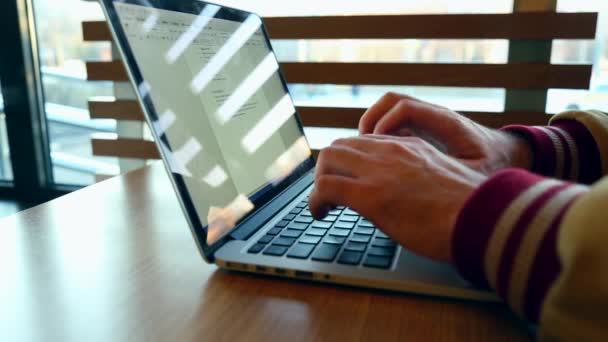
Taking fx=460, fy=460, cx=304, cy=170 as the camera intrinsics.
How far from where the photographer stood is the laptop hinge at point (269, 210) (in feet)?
1.56

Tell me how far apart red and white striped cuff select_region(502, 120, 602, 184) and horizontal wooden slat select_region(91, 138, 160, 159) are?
4.37 ft

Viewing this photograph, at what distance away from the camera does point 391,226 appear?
1.23 ft

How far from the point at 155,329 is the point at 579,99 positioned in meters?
1.38

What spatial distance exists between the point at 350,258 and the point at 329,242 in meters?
0.04

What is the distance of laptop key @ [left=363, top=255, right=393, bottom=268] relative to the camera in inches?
15.7

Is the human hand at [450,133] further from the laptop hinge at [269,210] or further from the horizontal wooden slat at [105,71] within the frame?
the horizontal wooden slat at [105,71]

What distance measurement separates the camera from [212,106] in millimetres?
534

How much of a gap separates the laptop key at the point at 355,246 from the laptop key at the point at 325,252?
0.01m

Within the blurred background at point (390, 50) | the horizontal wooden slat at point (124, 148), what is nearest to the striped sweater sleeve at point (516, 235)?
the blurred background at point (390, 50)

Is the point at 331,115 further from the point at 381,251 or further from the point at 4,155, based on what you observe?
the point at 4,155

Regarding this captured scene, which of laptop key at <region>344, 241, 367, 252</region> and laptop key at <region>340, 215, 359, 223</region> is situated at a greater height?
laptop key at <region>344, 241, 367, 252</region>

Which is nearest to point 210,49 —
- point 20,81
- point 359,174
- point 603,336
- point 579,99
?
point 359,174

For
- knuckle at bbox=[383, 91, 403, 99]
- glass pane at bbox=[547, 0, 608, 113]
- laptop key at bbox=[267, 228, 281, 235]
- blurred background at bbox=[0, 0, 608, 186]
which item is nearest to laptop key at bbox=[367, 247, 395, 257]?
laptop key at bbox=[267, 228, 281, 235]

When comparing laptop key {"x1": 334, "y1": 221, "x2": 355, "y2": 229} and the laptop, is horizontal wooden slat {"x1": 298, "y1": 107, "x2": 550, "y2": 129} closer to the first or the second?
the laptop
